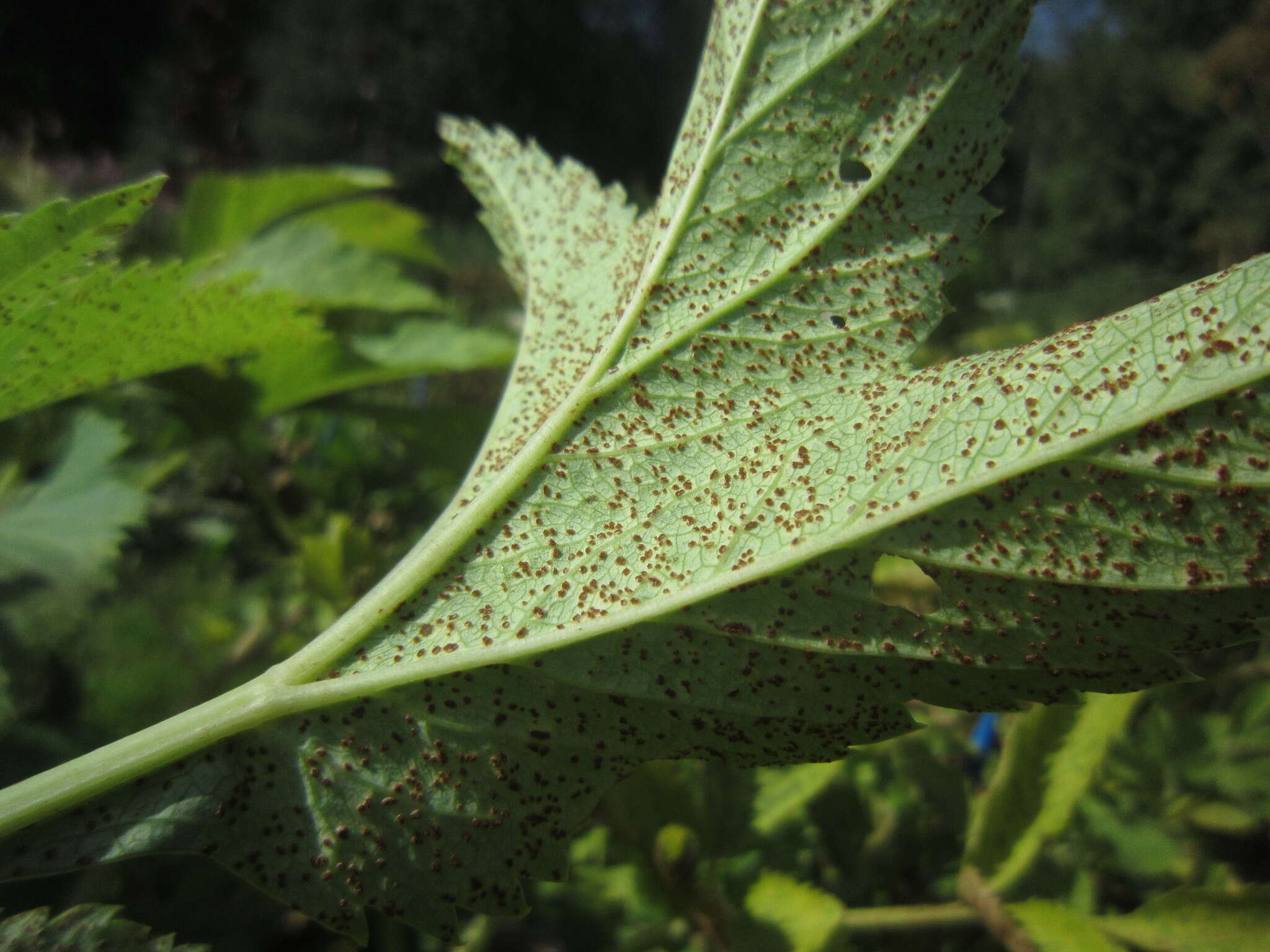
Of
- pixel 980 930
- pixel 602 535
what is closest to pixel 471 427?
pixel 602 535

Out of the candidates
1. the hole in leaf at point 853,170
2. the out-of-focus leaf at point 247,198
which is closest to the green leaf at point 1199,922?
the hole in leaf at point 853,170

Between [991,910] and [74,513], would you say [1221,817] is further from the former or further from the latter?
[74,513]

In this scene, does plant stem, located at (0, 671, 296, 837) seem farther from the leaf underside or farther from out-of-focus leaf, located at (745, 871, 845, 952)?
out-of-focus leaf, located at (745, 871, 845, 952)

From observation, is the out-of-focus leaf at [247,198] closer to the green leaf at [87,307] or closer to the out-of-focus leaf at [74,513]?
the out-of-focus leaf at [74,513]

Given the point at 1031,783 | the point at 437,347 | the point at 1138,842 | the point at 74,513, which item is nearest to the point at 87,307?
the point at 74,513

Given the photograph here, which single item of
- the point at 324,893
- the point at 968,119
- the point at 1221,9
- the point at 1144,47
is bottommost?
the point at 324,893

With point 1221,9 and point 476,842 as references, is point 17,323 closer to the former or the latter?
point 476,842
